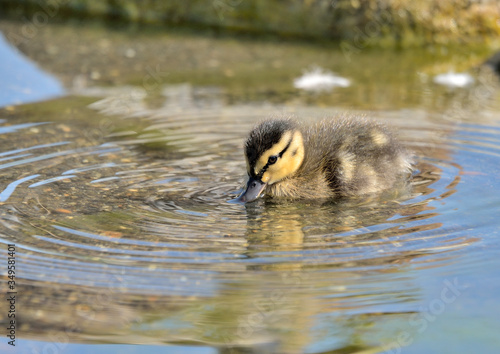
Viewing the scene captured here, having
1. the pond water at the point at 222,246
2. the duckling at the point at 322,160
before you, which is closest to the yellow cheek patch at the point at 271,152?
the duckling at the point at 322,160

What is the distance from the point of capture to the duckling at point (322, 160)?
4.62 m

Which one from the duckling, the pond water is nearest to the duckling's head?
the duckling

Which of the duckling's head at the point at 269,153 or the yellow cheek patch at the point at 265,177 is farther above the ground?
the duckling's head at the point at 269,153

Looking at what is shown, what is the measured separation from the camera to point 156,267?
3.50 metres

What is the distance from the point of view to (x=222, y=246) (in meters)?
3.79

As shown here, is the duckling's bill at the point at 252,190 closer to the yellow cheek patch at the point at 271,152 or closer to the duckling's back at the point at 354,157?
the yellow cheek patch at the point at 271,152

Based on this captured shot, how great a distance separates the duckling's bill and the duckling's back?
327 mm

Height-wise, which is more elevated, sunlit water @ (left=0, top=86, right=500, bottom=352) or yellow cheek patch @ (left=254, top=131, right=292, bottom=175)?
yellow cheek patch @ (left=254, top=131, right=292, bottom=175)

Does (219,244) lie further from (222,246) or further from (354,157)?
(354,157)

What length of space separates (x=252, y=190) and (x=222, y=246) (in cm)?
88

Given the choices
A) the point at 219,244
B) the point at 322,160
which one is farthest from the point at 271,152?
the point at 219,244

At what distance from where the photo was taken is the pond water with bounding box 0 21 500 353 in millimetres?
2949

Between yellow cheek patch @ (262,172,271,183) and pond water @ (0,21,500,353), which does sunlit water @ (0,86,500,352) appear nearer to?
pond water @ (0,21,500,353)

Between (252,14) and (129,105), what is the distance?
3.53 m
